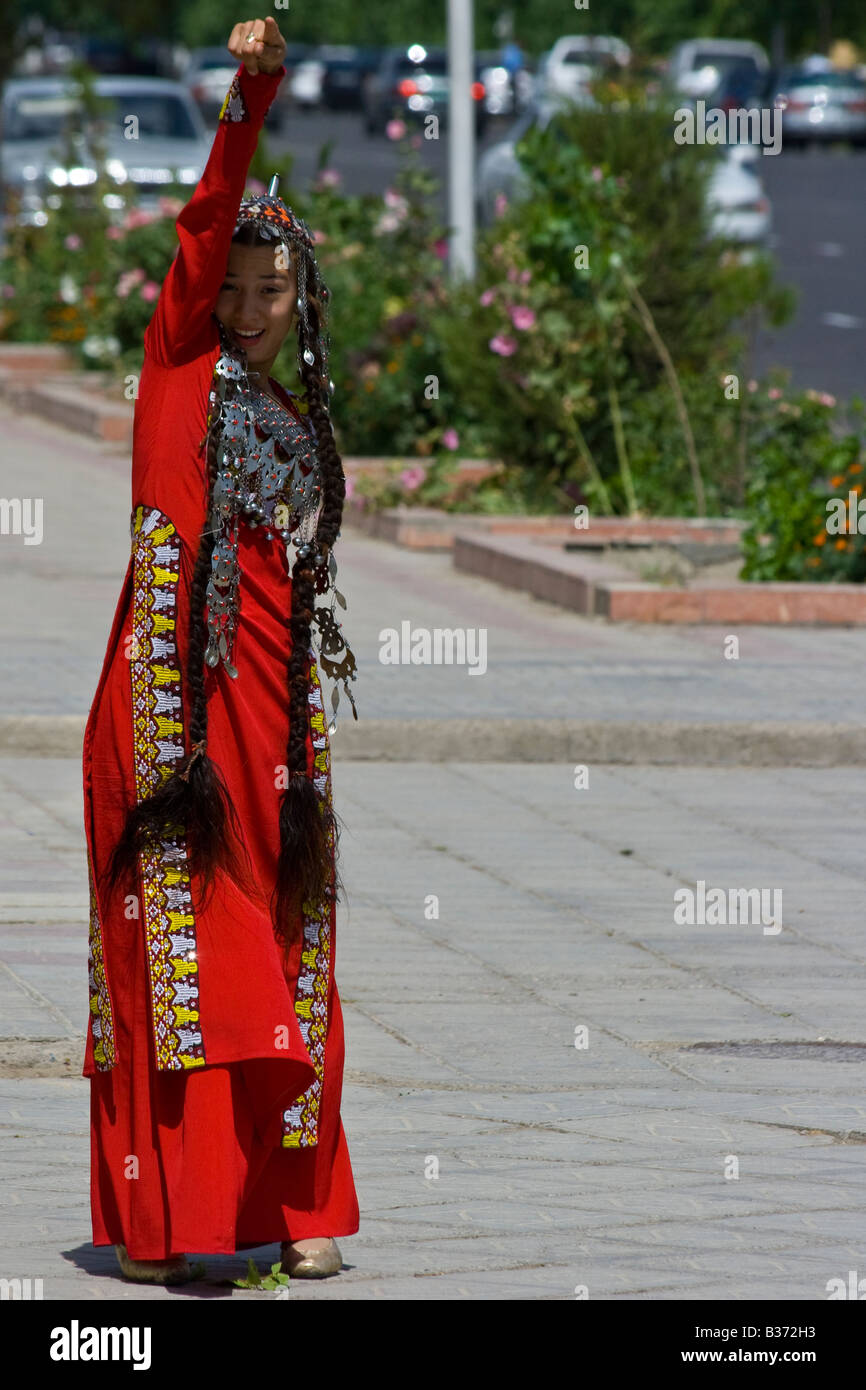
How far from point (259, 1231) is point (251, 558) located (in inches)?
43.1

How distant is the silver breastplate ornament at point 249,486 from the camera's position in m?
4.27

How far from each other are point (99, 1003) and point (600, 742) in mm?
4915

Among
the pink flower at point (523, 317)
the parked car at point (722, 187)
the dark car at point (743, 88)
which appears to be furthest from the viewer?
the dark car at point (743, 88)

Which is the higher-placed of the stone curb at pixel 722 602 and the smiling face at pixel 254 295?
the smiling face at pixel 254 295

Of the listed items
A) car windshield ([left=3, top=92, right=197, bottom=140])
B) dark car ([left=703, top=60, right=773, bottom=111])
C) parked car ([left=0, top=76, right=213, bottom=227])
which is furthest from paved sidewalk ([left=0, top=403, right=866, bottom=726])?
dark car ([left=703, top=60, right=773, bottom=111])

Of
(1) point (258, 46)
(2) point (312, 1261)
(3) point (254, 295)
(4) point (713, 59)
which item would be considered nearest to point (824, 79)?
(4) point (713, 59)

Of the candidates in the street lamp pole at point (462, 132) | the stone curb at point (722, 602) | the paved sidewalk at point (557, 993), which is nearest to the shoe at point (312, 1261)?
the paved sidewalk at point (557, 993)

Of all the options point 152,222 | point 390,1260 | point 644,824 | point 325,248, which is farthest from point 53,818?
point 152,222

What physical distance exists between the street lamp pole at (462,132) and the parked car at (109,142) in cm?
566

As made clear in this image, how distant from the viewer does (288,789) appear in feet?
14.3

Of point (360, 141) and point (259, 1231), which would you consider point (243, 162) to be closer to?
point (259, 1231)

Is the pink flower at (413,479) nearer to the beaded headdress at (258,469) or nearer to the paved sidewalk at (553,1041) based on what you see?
the paved sidewalk at (553,1041)

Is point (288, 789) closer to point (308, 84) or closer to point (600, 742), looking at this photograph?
point (600, 742)

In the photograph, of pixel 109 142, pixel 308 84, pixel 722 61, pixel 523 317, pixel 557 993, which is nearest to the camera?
pixel 557 993
